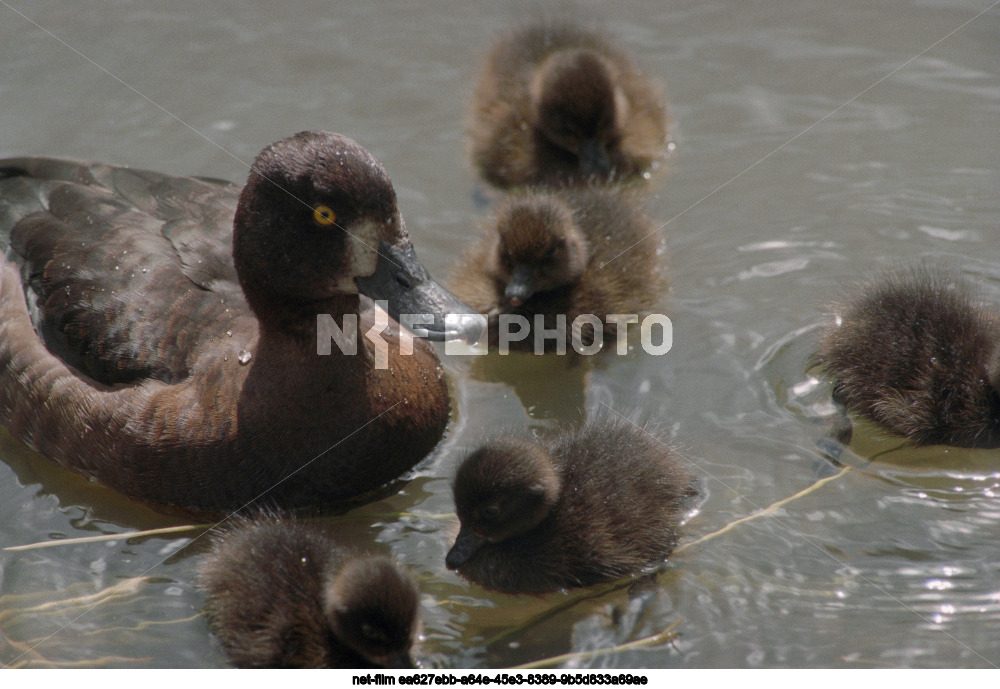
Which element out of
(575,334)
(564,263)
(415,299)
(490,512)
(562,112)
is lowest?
(490,512)

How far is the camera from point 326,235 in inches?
131

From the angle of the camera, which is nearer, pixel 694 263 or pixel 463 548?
pixel 463 548

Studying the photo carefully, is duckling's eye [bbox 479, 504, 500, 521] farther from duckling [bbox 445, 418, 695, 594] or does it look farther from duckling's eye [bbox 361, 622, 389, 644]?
duckling's eye [bbox 361, 622, 389, 644]

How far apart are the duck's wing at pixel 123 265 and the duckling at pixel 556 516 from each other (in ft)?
3.58

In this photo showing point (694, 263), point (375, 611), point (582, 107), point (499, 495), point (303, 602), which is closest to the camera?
point (375, 611)

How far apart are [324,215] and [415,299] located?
1.25ft

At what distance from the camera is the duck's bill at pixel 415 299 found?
3.31 metres

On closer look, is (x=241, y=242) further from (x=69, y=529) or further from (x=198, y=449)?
(x=69, y=529)

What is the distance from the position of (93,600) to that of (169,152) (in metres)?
2.72

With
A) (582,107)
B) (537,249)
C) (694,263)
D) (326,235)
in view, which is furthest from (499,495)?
(582,107)

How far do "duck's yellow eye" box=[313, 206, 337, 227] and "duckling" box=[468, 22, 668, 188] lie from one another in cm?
185

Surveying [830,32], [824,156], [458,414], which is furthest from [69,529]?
[830,32]

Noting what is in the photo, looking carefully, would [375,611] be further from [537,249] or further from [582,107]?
[582,107]

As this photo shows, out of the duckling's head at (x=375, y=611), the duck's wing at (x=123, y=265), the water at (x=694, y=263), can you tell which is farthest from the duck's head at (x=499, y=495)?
the duck's wing at (x=123, y=265)
